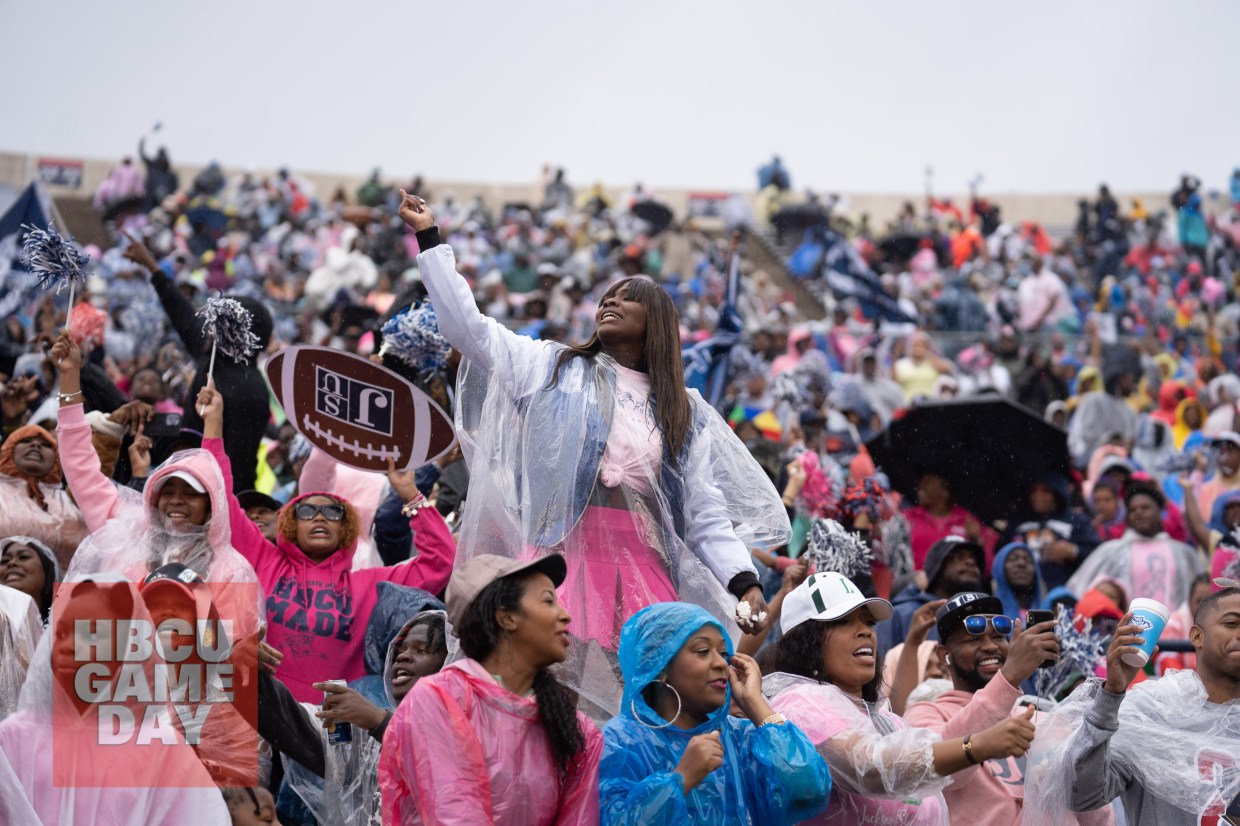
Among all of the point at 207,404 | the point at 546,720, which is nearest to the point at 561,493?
the point at 546,720

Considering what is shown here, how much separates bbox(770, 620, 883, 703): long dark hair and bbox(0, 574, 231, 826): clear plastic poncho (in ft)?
6.30

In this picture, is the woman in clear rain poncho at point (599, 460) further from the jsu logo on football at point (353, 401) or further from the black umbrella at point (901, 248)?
the black umbrella at point (901, 248)

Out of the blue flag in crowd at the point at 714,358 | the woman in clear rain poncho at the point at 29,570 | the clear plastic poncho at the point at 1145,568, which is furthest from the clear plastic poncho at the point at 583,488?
the clear plastic poncho at the point at 1145,568

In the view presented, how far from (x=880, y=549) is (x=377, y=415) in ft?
10.2

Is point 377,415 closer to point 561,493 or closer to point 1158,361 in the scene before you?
point 561,493

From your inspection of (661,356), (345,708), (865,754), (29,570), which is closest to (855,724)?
(865,754)

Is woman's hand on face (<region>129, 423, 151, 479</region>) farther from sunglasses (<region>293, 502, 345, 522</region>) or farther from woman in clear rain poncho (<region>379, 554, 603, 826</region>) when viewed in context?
woman in clear rain poncho (<region>379, 554, 603, 826</region>)

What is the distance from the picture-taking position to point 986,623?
5.42 meters

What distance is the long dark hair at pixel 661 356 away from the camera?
5207mm

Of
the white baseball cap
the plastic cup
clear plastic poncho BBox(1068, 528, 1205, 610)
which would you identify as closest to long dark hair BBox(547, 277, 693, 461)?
the white baseball cap

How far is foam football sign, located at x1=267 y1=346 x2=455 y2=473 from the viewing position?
21.2ft

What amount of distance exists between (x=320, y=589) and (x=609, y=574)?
1719 millimetres

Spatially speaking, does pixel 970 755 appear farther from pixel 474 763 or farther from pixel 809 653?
pixel 474 763

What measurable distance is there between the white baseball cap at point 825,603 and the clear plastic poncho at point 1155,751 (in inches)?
28.4
